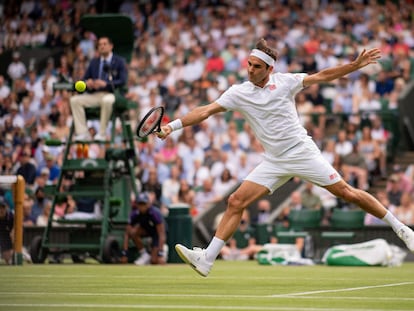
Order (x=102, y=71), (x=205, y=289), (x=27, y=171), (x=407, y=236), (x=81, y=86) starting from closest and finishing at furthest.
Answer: (x=205, y=289)
(x=407, y=236)
(x=81, y=86)
(x=102, y=71)
(x=27, y=171)

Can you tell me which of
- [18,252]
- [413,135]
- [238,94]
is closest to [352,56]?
[413,135]

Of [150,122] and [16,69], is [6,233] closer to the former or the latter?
[150,122]

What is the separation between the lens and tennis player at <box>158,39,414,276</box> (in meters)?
12.8

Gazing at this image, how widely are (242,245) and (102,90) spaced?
198 inches

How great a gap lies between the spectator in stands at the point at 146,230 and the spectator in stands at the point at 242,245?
9.92ft

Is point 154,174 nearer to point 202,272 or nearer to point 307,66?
point 307,66

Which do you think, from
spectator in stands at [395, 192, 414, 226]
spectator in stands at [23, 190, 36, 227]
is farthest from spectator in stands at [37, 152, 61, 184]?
spectator in stands at [395, 192, 414, 226]

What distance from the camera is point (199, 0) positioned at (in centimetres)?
3394

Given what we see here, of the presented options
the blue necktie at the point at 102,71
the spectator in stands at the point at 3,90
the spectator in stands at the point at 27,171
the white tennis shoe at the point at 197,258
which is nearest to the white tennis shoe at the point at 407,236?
the white tennis shoe at the point at 197,258

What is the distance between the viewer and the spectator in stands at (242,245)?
22266 millimetres

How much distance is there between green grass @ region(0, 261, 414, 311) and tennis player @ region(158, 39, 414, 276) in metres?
0.73

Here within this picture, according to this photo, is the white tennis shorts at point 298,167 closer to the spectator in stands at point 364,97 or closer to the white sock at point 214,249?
the white sock at point 214,249

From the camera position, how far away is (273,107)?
1300 cm

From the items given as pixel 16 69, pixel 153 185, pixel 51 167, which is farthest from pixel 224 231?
pixel 16 69
